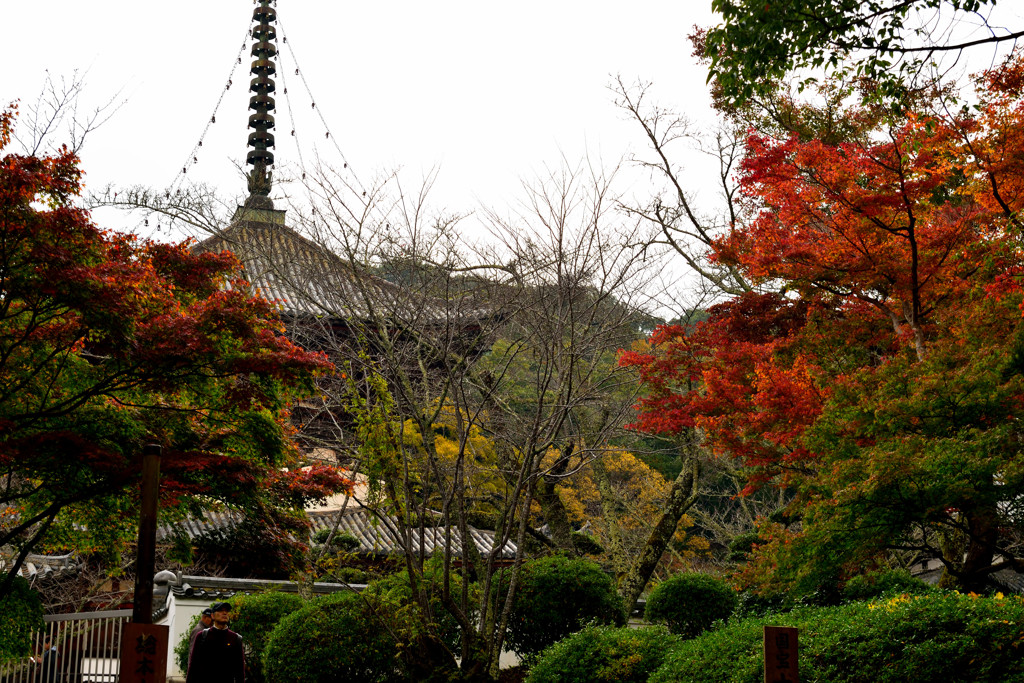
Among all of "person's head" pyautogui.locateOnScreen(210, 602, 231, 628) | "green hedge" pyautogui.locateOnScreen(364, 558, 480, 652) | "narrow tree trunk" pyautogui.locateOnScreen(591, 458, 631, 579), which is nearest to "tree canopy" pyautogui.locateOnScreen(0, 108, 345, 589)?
"person's head" pyautogui.locateOnScreen(210, 602, 231, 628)

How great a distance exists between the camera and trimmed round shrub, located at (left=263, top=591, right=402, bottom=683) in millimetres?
10148

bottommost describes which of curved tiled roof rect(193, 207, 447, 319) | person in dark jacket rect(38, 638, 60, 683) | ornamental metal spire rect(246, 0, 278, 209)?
person in dark jacket rect(38, 638, 60, 683)

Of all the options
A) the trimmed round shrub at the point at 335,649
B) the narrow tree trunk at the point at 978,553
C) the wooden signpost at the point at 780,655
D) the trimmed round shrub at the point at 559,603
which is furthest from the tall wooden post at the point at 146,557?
the narrow tree trunk at the point at 978,553

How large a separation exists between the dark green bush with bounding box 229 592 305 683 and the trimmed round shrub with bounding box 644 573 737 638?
5020 mm

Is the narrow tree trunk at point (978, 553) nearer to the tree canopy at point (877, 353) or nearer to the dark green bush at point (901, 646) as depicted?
the tree canopy at point (877, 353)

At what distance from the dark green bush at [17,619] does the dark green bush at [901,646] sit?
17.8ft

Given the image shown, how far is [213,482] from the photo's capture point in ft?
24.2

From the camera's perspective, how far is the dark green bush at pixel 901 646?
18.3 ft

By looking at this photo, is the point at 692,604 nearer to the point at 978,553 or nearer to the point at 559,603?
the point at 559,603

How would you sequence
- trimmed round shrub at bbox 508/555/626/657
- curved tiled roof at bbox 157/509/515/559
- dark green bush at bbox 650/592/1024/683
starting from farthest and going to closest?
1. curved tiled roof at bbox 157/509/515/559
2. trimmed round shrub at bbox 508/555/626/657
3. dark green bush at bbox 650/592/1024/683

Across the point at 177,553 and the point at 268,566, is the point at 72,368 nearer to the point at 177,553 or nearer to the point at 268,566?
the point at 177,553

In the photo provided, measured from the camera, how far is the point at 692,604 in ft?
40.0

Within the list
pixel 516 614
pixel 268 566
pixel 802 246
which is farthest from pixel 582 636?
pixel 802 246

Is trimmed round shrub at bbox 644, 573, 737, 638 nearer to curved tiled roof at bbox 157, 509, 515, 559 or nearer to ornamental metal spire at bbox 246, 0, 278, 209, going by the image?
curved tiled roof at bbox 157, 509, 515, 559
